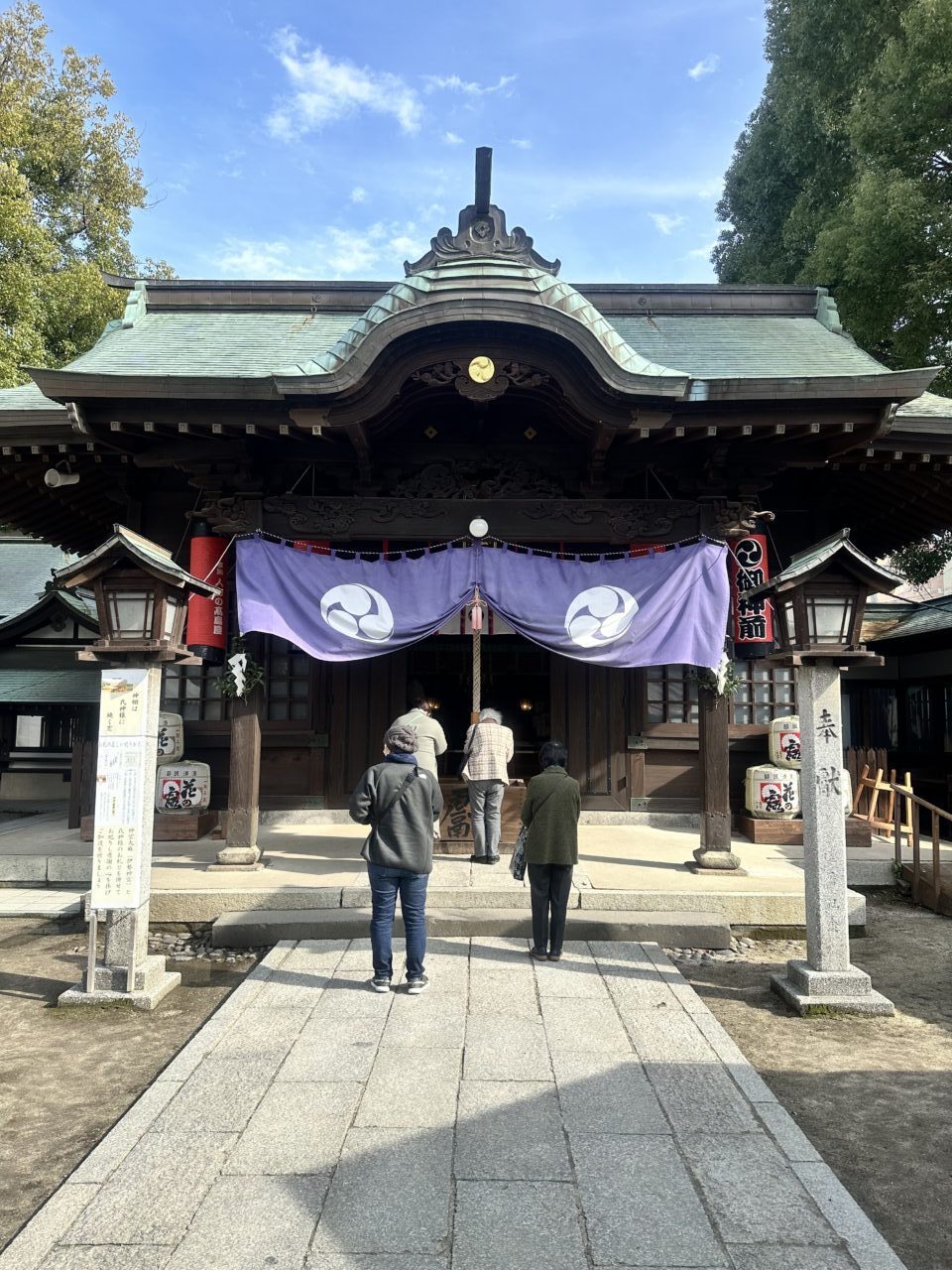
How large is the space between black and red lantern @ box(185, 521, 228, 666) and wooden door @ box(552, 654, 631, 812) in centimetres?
454

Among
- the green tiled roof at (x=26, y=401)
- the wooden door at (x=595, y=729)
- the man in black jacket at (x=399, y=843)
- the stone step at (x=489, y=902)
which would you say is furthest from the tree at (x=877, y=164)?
the green tiled roof at (x=26, y=401)

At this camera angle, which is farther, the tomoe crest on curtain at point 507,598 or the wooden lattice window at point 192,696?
the wooden lattice window at point 192,696

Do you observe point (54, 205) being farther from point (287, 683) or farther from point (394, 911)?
point (394, 911)

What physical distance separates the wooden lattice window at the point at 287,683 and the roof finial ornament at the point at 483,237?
525 centimetres

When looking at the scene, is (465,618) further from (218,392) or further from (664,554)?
(218,392)

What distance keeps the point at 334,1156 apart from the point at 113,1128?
1.18m

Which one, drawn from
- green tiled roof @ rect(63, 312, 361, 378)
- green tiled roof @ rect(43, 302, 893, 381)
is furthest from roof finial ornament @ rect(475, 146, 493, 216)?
green tiled roof @ rect(63, 312, 361, 378)

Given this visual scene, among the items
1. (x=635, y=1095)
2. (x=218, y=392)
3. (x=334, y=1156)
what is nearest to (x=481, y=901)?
(x=635, y=1095)

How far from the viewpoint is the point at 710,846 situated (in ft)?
27.0

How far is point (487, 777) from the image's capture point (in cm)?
816

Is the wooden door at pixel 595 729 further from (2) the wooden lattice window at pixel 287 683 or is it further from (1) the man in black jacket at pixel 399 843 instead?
(1) the man in black jacket at pixel 399 843

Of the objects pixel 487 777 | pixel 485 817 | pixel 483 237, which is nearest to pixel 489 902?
pixel 485 817

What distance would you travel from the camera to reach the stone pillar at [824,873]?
5.66 meters

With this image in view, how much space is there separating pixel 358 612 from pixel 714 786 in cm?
421
